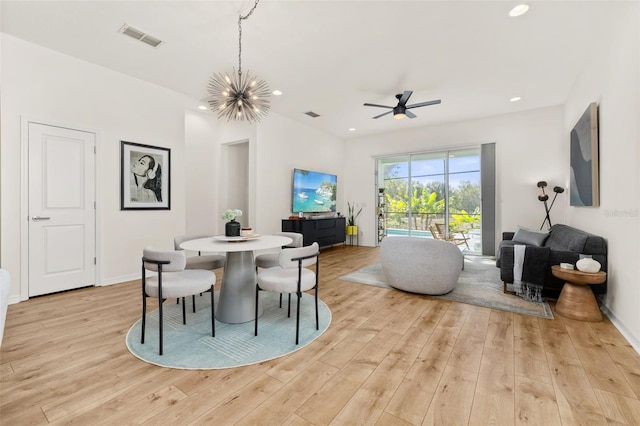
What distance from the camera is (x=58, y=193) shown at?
3482mm

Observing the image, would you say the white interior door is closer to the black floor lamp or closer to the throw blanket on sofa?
the throw blanket on sofa

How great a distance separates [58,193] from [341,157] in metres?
6.17

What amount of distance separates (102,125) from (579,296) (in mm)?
6026

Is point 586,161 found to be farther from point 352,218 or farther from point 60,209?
point 60,209

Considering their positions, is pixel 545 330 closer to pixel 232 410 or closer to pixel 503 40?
pixel 232 410

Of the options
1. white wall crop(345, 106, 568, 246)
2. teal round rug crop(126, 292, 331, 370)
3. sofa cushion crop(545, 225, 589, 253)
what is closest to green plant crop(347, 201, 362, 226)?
white wall crop(345, 106, 568, 246)

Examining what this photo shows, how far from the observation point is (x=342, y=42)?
3.27 metres

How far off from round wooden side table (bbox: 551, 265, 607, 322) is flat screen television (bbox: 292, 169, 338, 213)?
4.79 metres

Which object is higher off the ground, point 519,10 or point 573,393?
point 519,10

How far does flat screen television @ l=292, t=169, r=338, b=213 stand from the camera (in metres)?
6.45

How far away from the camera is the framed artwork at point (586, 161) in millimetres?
3125

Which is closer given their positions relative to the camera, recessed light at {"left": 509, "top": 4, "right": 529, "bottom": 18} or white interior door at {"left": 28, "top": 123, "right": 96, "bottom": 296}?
recessed light at {"left": 509, "top": 4, "right": 529, "bottom": 18}

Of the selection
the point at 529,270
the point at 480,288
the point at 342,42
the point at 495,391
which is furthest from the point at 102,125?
the point at 529,270

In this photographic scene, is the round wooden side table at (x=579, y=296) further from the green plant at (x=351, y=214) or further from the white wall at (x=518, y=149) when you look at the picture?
the green plant at (x=351, y=214)
